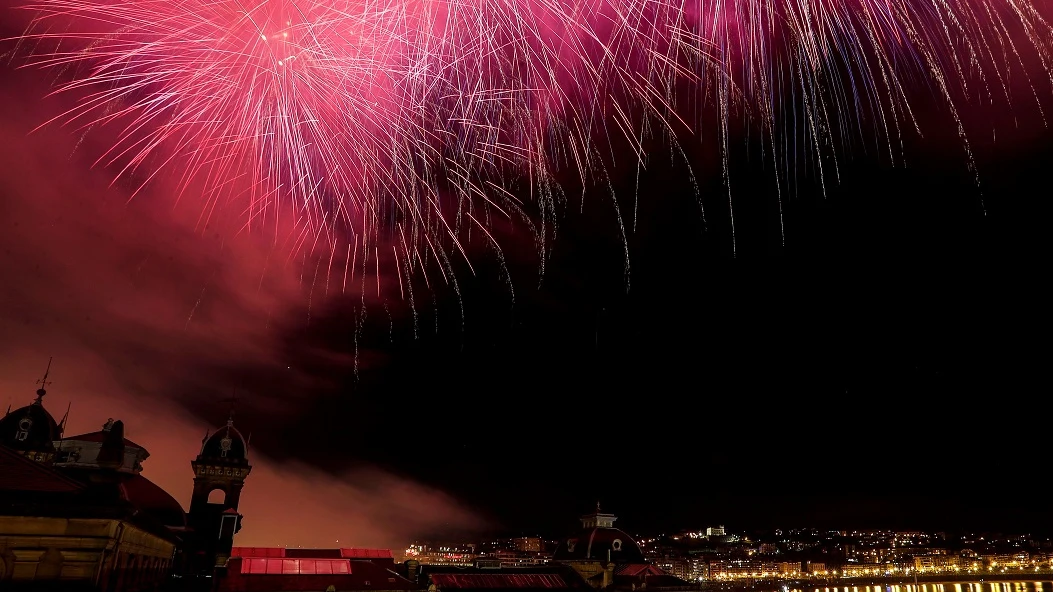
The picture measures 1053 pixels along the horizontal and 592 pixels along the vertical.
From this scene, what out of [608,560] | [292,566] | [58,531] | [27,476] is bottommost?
[292,566]

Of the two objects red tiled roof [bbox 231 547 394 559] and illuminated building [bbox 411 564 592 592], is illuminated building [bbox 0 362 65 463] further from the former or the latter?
illuminated building [bbox 411 564 592 592]

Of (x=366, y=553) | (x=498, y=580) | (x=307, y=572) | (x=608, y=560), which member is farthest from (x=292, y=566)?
(x=608, y=560)

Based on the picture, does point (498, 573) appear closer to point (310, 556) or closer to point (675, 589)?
point (310, 556)

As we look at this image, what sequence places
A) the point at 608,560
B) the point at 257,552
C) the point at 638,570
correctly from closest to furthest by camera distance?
the point at 257,552 → the point at 638,570 → the point at 608,560

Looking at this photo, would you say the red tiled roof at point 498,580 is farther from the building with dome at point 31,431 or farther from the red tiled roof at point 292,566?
the building with dome at point 31,431

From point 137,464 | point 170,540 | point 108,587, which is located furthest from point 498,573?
point 108,587

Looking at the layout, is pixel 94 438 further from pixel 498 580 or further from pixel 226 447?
pixel 498 580

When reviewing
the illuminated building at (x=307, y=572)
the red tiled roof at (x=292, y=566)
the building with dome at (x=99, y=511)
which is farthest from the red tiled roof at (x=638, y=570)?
the building with dome at (x=99, y=511)
